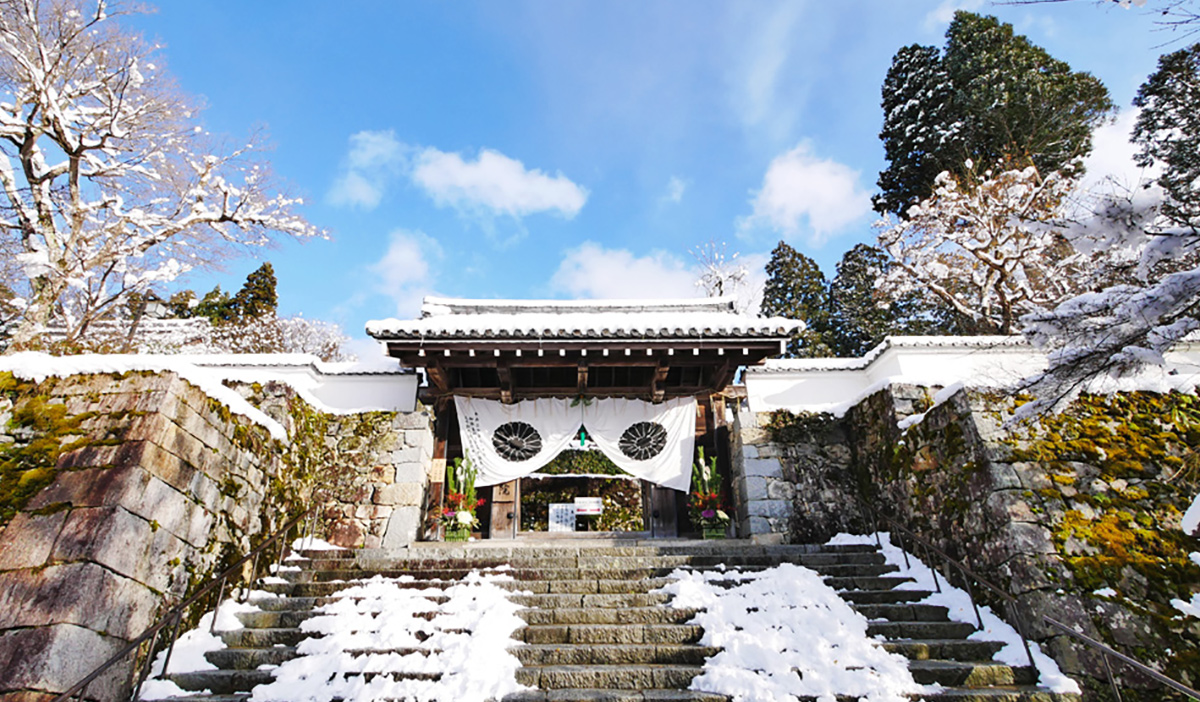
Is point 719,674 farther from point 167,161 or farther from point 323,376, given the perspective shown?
point 167,161

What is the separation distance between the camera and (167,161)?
10438mm

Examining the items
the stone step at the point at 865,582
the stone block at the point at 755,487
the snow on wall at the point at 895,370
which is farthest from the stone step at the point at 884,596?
the snow on wall at the point at 895,370

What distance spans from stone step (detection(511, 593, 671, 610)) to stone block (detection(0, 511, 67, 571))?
3.51 meters

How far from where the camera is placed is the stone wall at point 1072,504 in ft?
13.8

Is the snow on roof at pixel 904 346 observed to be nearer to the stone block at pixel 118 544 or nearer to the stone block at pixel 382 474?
the stone block at pixel 382 474

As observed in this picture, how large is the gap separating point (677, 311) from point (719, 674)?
27.5ft

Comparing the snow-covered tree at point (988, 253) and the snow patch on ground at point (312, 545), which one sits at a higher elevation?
the snow-covered tree at point (988, 253)

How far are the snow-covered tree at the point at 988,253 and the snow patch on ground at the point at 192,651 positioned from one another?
43.5ft

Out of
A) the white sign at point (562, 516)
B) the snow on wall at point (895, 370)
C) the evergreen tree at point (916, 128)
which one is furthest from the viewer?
the evergreen tree at point (916, 128)

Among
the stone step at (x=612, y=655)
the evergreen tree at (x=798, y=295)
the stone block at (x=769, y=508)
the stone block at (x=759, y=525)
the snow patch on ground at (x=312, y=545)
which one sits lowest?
the stone step at (x=612, y=655)

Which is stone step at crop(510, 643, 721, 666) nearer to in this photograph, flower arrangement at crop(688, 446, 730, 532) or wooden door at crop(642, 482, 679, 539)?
flower arrangement at crop(688, 446, 730, 532)

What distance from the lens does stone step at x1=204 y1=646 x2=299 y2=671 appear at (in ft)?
14.1

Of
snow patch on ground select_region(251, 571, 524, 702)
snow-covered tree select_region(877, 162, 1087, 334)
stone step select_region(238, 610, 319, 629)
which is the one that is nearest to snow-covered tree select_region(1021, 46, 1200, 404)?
snow patch on ground select_region(251, 571, 524, 702)

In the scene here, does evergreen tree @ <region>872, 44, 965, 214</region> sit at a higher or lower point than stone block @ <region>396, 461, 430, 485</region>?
higher
